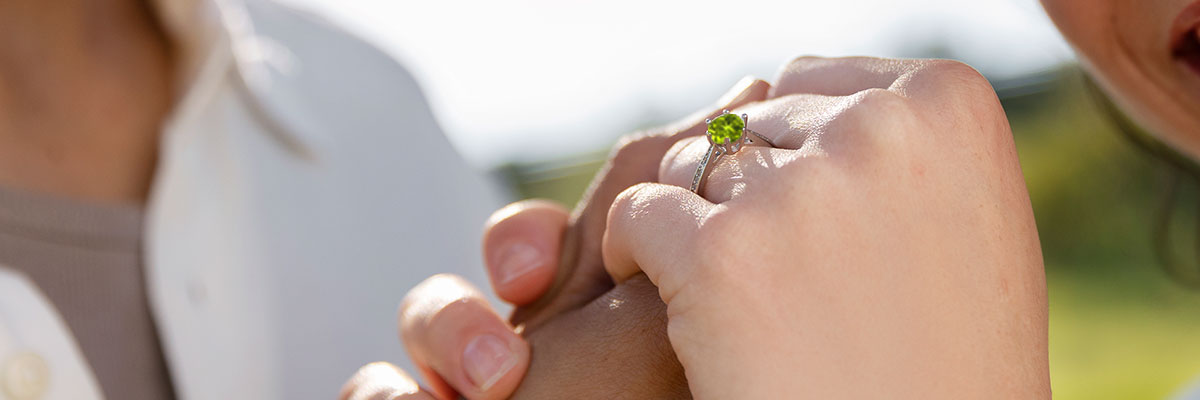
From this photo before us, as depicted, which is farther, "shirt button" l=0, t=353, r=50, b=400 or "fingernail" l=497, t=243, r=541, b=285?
"shirt button" l=0, t=353, r=50, b=400

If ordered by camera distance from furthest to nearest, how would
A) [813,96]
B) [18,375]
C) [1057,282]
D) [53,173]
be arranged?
[1057,282]
[53,173]
[18,375]
[813,96]

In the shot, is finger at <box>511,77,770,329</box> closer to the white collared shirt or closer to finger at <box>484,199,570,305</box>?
finger at <box>484,199,570,305</box>

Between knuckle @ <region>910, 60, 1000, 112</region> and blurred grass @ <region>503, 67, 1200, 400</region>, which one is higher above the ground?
knuckle @ <region>910, 60, 1000, 112</region>

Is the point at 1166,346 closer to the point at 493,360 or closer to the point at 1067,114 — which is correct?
the point at 1067,114

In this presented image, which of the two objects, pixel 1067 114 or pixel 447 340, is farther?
pixel 1067 114

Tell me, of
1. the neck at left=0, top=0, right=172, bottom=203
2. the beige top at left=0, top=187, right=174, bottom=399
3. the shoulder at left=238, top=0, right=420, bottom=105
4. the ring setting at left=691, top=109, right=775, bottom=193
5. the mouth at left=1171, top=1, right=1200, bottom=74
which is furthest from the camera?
the shoulder at left=238, top=0, right=420, bottom=105

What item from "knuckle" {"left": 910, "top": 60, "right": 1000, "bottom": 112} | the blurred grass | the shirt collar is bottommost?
the blurred grass

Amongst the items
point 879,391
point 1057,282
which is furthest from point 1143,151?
point 1057,282

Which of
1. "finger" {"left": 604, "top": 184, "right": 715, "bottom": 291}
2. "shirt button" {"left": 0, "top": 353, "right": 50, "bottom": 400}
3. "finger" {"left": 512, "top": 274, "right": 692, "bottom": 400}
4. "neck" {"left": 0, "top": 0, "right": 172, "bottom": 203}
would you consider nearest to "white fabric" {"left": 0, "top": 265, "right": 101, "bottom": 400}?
"shirt button" {"left": 0, "top": 353, "right": 50, "bottom": 400}
